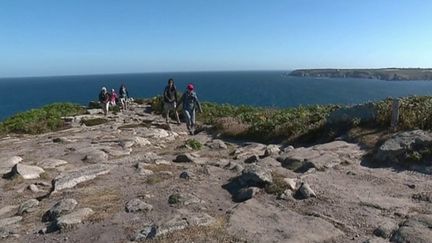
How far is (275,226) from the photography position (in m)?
7.48

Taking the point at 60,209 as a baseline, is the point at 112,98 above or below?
below

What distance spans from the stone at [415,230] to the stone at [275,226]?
0.87m

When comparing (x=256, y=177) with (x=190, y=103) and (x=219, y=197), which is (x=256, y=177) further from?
(x=190, y=103)

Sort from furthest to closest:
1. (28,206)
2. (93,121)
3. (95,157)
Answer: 1. (93,121)
2. (95,157)
3. (28,206)

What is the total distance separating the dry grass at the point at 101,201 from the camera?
8.37 m

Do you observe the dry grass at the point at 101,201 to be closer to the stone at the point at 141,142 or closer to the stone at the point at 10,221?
the stone at the point at 10,221

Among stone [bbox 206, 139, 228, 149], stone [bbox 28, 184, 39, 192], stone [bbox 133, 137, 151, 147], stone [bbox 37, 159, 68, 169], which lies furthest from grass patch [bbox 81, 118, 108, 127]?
stone [bbox 28, 184, 39, 192]

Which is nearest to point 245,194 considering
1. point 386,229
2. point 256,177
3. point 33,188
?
point 256,177

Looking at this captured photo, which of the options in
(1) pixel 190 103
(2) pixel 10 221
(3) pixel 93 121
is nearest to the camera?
(2) pixel 10 221

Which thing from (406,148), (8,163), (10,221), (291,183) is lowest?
(8,163)

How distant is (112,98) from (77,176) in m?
23.3

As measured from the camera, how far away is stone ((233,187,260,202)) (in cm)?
889

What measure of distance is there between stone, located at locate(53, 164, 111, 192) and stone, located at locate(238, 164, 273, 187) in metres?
3.94

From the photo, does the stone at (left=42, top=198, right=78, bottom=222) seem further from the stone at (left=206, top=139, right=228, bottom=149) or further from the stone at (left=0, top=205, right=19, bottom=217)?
the stone at (left=206, top=139, right=228, bottom=149)
